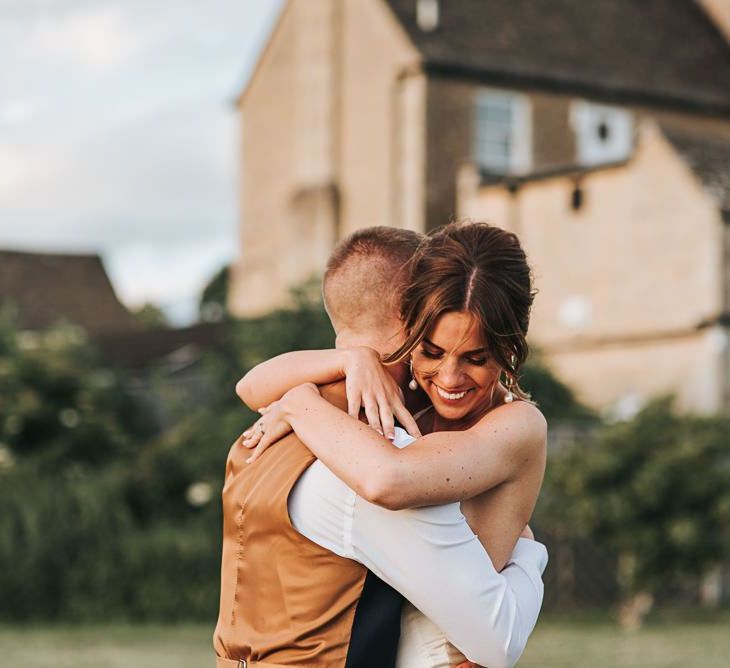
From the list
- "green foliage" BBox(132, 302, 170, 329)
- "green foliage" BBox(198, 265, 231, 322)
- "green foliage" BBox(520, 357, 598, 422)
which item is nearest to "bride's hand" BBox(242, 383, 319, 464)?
"green foliage" BBox(520, 357, 598, 422)

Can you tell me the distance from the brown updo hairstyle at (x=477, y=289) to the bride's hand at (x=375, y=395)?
0.22 feet

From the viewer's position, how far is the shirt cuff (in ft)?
10.4

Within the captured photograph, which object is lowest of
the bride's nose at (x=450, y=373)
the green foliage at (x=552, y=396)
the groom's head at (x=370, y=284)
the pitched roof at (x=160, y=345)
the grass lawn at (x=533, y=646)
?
the grass lawn at (x=533, y=646)

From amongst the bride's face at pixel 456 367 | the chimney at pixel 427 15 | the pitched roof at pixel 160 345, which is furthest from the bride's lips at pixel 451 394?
the pitched roof at pixel 160 345

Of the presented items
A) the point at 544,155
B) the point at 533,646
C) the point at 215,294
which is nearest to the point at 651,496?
the point at 533,646

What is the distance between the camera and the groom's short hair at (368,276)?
10.6 feet

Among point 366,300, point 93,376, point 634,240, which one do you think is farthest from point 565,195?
point 366,300

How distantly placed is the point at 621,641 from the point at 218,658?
17.0 m

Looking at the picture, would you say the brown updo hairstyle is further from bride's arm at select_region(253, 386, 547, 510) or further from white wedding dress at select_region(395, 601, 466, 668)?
white wedding dress at select_region(395, 601, 466, 668)

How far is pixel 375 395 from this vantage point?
310cm

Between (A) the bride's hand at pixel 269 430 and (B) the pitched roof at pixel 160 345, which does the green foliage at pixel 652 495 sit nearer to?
(B) the pitched roof at pixel 160 345

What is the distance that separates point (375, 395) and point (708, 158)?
79.4ft

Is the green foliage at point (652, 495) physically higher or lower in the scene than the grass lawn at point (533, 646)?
higher

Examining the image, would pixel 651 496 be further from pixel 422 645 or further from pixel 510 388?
pixel 422 645
